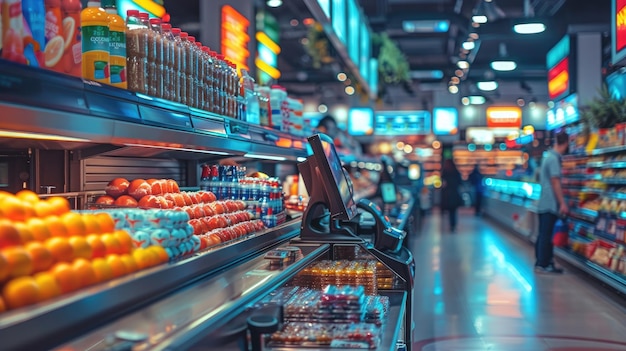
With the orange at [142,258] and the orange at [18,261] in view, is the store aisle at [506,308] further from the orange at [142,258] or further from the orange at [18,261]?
the orange at [18,261]

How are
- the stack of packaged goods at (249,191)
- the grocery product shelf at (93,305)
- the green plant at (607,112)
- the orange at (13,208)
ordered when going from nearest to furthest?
1. the grocery product shelf at (93,305)
2. the orange at (13,208)
3. the stack of packaged goods at (249,191)
4. the green plant at (607,112)

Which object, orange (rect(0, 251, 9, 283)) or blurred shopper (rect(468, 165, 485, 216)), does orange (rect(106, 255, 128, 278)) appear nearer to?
orange (rect(0, 251, 9, 283))

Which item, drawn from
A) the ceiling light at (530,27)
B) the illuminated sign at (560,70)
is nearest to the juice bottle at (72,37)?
the ceiling light at (530,27)

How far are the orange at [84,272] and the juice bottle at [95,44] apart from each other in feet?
1.97

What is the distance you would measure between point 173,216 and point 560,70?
11357 millimetres

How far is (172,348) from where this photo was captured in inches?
57.1

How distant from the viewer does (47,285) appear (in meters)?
1.39

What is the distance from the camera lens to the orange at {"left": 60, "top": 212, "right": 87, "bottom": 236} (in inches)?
64.7

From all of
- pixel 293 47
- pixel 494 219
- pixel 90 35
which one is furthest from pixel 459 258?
pixel 293 47

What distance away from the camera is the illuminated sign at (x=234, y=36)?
19.8 ft

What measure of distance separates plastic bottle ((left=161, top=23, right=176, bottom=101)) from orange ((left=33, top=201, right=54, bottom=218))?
81 cm

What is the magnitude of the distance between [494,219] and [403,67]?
6036 mm

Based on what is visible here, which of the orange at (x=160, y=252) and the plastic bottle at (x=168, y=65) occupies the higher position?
the plastic bottle at (x=168, y=65)

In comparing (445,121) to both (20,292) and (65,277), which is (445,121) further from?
(20,292)
